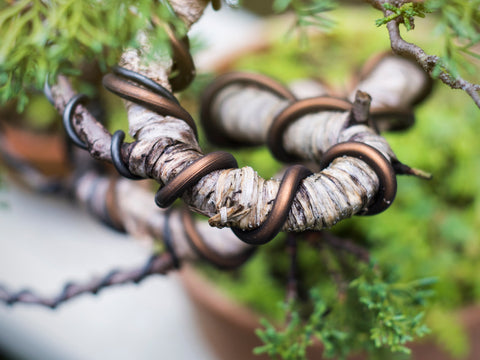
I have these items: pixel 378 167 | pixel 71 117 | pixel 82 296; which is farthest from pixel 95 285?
pixel 82 296

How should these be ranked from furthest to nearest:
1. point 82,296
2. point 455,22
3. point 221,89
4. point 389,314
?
point 82,296 → point 221,89 → point 389,314 → point 455,22

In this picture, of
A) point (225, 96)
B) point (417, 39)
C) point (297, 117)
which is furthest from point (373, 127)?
point (417, 39)

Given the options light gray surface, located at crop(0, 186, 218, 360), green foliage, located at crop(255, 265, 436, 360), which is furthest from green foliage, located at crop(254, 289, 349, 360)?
light gray surface, located at crop(0, 186, 218, 360)

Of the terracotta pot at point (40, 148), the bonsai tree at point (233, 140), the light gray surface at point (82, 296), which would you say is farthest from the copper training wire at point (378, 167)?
the terracotta pot at point (40, 148)

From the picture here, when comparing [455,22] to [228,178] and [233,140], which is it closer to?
[228,178]

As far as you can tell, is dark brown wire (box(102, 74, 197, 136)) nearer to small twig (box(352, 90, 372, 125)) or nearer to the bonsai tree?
the bonsai tree

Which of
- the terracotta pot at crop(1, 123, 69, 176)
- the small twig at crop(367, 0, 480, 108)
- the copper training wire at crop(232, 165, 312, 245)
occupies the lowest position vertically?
Result: the terracotta pot at crop(1, 123, 69, 176)

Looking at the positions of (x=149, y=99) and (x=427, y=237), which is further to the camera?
(x=427, y=237)

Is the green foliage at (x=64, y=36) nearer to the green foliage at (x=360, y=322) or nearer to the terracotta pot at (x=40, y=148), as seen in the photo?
the green foliage at (x=360, y=322)
